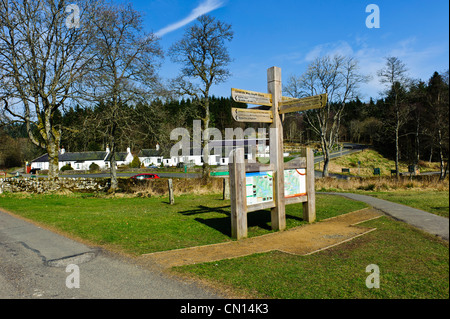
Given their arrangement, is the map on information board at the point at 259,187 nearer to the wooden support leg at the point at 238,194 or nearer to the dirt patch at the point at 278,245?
the wooden support leg at the point at 238,194

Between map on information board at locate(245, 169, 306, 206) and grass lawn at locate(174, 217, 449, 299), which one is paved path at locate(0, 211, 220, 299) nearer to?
grass lawn at locate(174, 217, 449, 299)

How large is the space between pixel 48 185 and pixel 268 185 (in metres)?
19.6

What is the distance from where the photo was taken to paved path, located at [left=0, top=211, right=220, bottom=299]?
16.4ft

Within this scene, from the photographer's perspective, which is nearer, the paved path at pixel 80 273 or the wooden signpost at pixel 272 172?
the paved path at pixel 80 273

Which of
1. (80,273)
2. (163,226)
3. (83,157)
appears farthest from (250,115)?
(83,157)

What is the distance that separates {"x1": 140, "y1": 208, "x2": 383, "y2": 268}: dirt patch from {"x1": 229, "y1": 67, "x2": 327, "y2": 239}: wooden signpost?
2.06ft

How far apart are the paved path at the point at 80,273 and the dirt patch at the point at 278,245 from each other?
750mm

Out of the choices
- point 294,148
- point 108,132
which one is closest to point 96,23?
point 108,132

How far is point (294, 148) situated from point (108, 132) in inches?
2174

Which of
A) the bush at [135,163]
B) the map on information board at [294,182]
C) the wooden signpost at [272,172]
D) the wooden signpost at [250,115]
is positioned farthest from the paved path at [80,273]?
the bush at [135,163]

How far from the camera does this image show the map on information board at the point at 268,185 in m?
8.84

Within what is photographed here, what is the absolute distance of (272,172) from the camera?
371 inches
